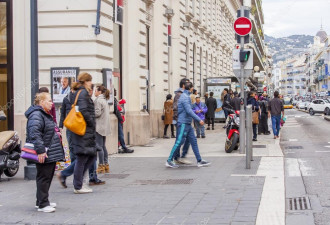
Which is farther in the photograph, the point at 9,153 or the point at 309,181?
the point at 9,153

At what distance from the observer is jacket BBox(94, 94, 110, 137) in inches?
420

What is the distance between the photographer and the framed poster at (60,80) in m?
14.4

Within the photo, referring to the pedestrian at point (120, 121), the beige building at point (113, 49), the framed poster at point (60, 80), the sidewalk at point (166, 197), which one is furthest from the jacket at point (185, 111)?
the framed poster at point (60, 80)

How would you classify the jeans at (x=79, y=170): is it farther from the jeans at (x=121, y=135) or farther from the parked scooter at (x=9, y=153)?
the jeans at (x=121, y=135)

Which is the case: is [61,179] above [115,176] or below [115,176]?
above

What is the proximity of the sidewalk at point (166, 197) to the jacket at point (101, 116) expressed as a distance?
2.94ft

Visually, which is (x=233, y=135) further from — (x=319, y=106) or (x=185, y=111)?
(x=319, y=106)

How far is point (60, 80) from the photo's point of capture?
47.4 feet

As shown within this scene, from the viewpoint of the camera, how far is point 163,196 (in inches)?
343

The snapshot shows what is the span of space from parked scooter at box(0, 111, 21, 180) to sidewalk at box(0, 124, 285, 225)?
22 cm

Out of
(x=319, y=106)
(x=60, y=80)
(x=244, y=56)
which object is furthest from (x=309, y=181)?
(x=319, y=106)

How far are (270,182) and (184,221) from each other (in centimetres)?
340

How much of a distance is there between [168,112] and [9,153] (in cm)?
1121

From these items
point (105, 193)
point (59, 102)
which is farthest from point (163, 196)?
point (59, 102)
